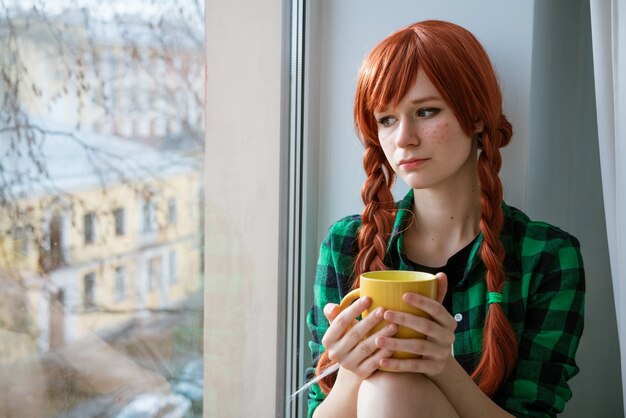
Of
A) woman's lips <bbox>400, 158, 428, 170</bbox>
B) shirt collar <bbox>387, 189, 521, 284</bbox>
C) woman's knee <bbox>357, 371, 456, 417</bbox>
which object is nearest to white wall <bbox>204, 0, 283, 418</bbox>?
shirt collar <bbox>387, 189, 521, 284</bbox>

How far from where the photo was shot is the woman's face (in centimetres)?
106

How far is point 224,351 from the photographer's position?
1.36 m

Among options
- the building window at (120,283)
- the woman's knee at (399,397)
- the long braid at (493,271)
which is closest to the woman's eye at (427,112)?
the long braid at (493,271)

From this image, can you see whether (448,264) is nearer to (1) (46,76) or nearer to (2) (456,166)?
(2) (456,166)

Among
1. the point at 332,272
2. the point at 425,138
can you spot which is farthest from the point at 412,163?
the point at 332,272

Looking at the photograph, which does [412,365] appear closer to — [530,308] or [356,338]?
[356,338]

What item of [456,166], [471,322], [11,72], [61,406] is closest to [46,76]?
[11,72]

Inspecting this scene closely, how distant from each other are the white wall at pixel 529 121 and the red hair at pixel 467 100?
17 centimetres

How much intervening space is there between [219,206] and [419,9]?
0.60 meters

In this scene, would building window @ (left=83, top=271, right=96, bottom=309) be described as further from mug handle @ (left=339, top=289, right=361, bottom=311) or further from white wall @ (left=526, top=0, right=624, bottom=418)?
white wall @ (left=526, top=0, right=624, bottom=418)

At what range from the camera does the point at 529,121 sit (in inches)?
50.5

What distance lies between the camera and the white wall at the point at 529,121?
1292mm

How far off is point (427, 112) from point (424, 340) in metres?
0.41

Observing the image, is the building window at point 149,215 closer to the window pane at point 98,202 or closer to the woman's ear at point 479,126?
the window pane at point 98,202
